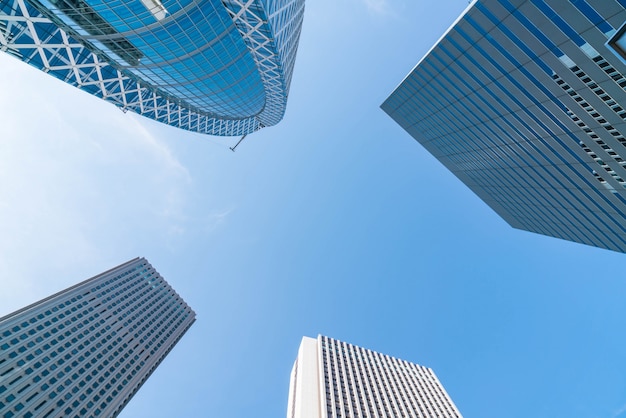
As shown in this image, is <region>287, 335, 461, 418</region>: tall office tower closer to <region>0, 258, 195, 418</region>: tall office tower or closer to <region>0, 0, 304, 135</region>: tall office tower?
<region>0, 258, 195, 418</region>: tall office tower

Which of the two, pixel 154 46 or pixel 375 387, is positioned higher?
pixel 154 46

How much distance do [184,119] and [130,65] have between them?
28665 mm

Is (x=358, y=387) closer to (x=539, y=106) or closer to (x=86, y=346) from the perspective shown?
(x=539, y=106)

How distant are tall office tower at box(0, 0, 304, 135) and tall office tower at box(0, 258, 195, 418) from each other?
58262 millimetres

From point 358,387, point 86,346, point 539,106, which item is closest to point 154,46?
point 539,106

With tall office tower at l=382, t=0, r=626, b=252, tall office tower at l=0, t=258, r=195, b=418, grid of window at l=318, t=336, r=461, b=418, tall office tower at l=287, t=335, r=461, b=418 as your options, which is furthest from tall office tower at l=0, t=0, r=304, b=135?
grid of window at l=318, t=336, r=461, b=418

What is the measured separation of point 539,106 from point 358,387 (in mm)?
67028

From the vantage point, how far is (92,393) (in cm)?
7144

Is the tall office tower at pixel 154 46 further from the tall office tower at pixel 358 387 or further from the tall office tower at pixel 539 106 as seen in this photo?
the tall office tower at pixel 358 387

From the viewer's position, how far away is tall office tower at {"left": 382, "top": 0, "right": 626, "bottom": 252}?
29516 millimetres

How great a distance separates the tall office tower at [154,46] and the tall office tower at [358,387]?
66.2 m

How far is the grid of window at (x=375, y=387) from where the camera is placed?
205 ft

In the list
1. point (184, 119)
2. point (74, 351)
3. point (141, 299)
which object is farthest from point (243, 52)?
point (141, 299)

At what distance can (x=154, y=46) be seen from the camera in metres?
40.9
